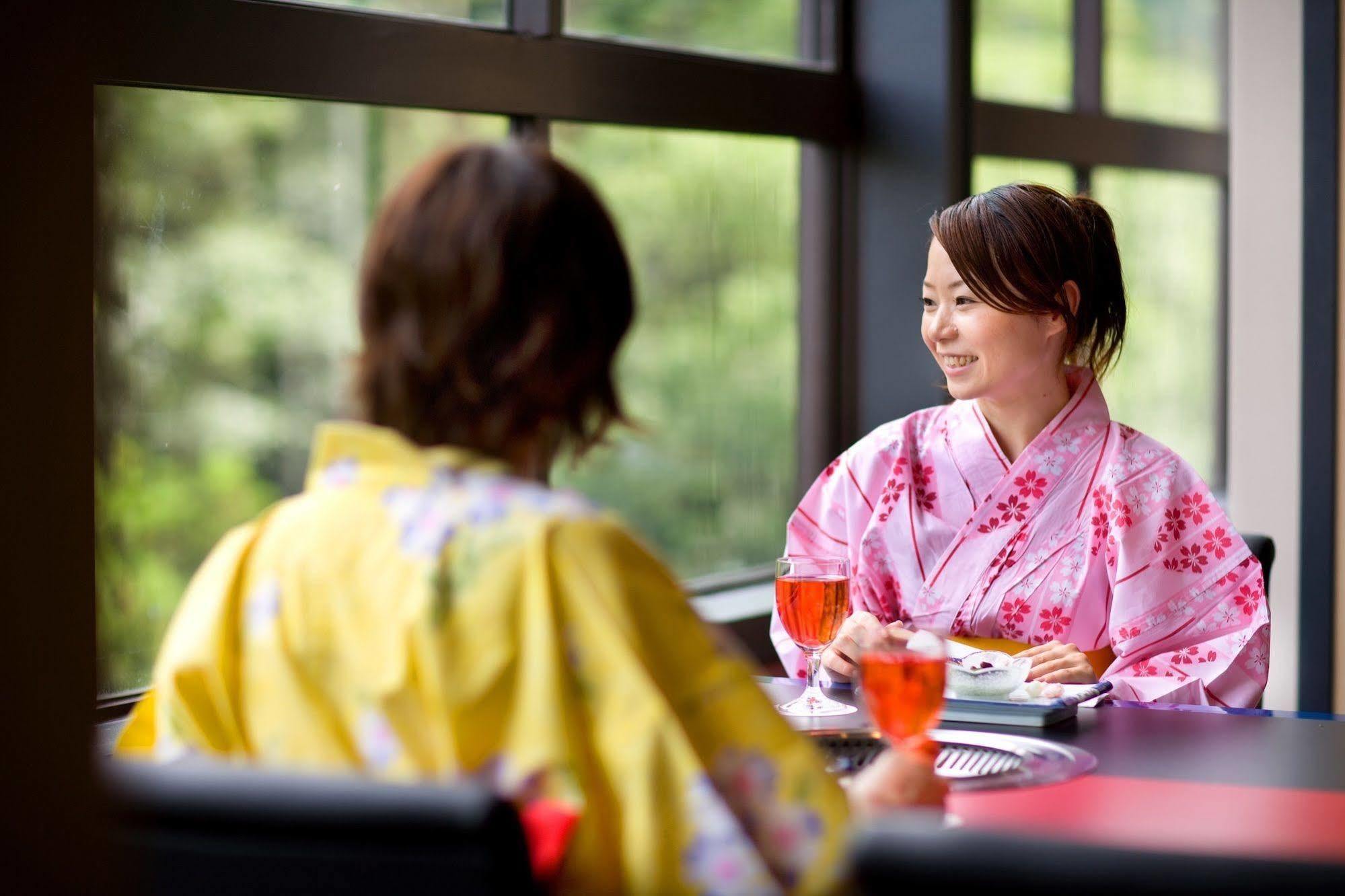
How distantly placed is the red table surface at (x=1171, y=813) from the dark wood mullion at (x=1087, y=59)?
3.35 metres

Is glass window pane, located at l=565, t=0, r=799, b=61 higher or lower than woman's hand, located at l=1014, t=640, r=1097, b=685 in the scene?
higher

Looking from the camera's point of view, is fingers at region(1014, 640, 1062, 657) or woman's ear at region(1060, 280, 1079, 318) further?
woman's ear at region(1060, 280, 1079, 318)

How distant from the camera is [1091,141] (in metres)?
4.35

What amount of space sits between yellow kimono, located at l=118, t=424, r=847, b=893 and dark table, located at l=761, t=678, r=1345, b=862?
0.27m

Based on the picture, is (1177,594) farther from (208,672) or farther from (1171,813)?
(208,672)

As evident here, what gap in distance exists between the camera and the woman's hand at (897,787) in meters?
1.18

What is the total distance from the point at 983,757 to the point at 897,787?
15.5 inches

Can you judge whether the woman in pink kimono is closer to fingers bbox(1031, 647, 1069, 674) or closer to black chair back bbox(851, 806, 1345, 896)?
fingers bbox(1031, 647, 1069, 674)

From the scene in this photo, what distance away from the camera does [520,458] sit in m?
1.15

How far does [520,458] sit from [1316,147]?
3.04 m

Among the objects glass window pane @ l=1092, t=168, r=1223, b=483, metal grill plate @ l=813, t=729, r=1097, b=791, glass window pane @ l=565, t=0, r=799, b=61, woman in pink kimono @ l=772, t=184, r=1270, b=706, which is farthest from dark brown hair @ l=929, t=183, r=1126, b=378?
glass window pane @ l=1092, t=168, r=1223, b=483

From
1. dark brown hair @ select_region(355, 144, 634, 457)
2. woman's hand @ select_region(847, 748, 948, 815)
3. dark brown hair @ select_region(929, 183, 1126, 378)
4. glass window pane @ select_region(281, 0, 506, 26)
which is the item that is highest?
glass window pane @ select_region(281, 0, 506, 26)

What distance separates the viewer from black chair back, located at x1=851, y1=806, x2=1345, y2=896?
0.82 metres

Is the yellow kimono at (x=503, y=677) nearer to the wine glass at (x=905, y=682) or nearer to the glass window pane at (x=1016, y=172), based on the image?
the wine glass at (x=905, y=682)
